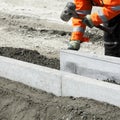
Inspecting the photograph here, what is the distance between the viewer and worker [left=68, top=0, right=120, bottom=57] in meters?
6.25

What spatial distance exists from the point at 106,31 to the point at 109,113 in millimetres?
1804

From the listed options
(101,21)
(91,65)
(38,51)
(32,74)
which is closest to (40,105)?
(32,74)

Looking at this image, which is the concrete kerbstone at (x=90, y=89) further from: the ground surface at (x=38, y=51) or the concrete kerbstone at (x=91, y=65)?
the concrete kerbstone at (x=91, y=65)

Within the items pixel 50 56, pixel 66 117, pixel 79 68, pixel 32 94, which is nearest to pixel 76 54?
pixel 79 68

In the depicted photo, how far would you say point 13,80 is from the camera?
23.7 feet

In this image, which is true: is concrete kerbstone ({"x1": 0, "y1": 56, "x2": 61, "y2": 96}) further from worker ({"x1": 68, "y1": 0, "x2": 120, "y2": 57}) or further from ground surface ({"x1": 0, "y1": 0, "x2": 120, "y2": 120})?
worker ({"x1": 68, "y1": 0, "x2": 120, "y2": 57})

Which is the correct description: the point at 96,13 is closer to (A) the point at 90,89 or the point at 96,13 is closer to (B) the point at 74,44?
(B) the point at 74,44

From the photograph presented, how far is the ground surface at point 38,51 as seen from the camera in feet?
18.8

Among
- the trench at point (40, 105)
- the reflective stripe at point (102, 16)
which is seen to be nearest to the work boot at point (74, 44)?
the reflective stripe at point (102, 16)

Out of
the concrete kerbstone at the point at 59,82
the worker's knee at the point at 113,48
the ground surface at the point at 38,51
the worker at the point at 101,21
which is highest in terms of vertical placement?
the worker at the point at 101,21

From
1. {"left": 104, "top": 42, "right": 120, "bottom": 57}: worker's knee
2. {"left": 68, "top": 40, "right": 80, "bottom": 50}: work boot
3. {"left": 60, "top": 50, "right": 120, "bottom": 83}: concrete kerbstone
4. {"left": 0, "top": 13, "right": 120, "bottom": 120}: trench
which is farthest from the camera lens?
{"left": 104, "top": 42, "right": 120, "bottom": 57}: worker's knee

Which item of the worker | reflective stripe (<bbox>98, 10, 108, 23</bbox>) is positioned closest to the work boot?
the worker

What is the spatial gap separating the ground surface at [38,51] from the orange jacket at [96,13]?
1126 millimetres

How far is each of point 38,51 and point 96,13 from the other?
359cm
